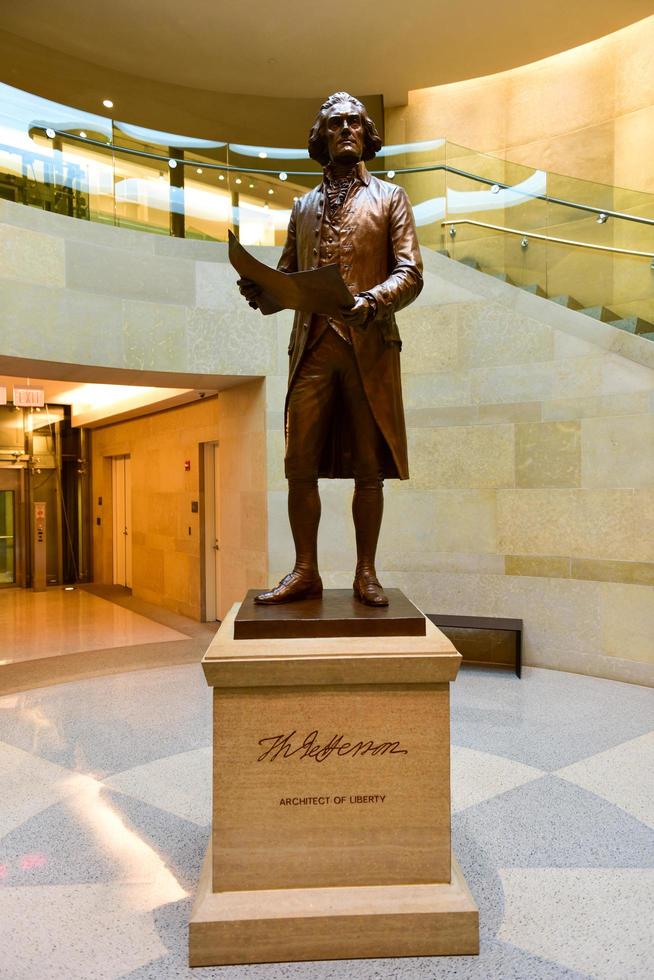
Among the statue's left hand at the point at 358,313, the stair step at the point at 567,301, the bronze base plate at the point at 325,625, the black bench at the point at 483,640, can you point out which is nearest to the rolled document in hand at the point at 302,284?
the statue's left hand at the point at 358,313

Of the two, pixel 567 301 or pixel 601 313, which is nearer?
pixel 601 313

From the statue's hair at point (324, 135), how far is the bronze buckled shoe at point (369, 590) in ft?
5.94

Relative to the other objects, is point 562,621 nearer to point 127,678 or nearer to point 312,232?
point 127,678

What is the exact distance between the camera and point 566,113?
910 cm

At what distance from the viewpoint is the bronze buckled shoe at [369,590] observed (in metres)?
2.80

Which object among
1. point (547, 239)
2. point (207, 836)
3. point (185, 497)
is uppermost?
point (547, 239)

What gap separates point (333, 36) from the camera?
350 inches

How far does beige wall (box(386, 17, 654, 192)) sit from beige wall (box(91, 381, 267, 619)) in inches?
213

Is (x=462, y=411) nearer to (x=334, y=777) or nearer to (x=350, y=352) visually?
(x=350, y=352)

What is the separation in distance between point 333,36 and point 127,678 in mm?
8195

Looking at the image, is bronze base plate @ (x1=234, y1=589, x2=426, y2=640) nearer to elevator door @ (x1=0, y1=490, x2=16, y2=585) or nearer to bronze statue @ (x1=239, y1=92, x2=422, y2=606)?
bronze statue @ (x1=239, y1=92, x2=422, y2=606)

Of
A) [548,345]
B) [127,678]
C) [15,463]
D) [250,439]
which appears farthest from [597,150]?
[15,463]

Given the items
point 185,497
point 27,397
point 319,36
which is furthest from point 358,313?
point 27,397
